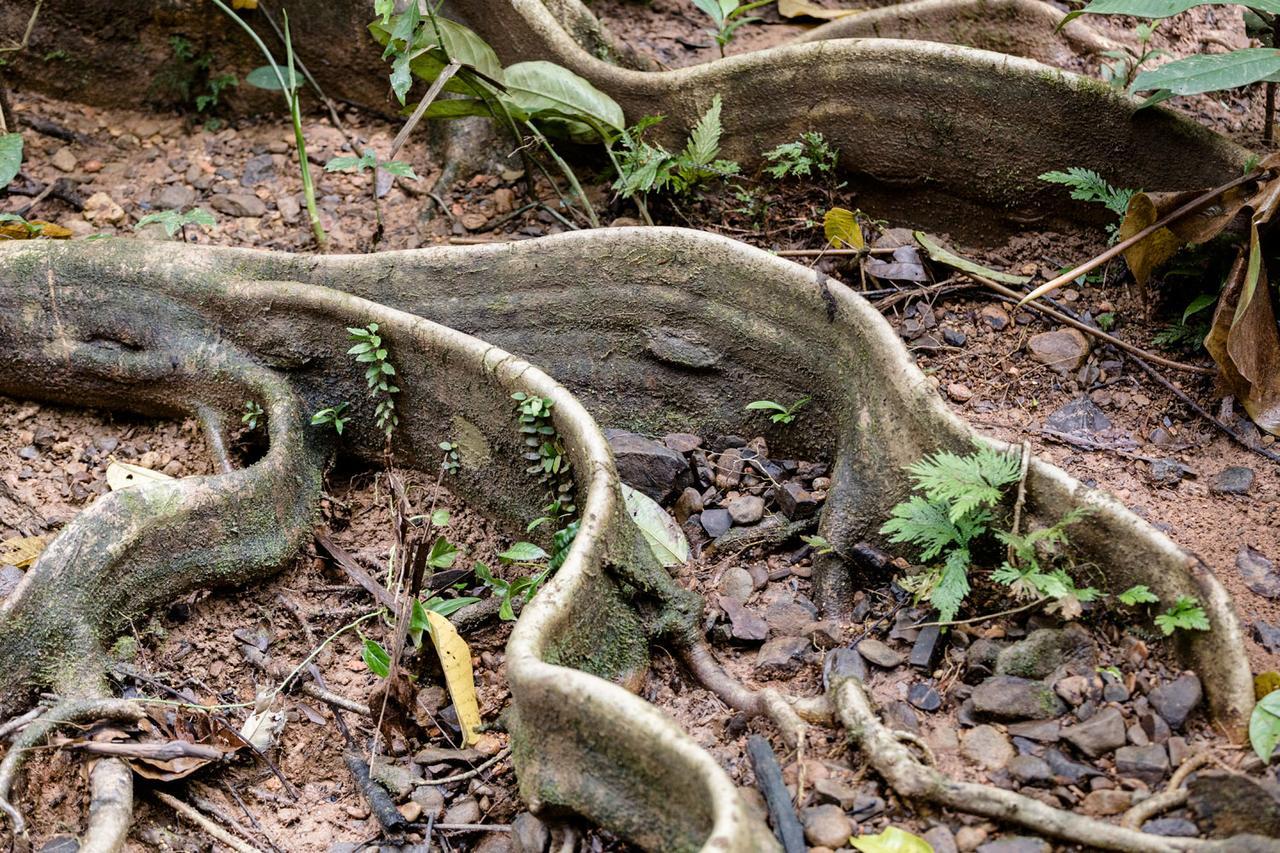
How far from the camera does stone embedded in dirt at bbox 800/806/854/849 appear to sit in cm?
336

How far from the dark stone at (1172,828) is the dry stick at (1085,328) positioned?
2.19 metres

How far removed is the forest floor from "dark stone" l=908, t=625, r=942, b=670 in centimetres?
1

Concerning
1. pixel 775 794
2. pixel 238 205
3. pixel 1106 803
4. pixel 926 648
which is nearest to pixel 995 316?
pixel 926 648

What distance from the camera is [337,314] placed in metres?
5.03

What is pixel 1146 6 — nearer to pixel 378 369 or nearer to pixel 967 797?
pixel 967 797

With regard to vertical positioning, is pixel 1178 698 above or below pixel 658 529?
above

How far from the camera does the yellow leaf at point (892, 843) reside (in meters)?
3.24

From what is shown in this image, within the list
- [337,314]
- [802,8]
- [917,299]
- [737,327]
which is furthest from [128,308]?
[802,8]

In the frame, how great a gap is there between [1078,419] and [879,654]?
4.70 ft

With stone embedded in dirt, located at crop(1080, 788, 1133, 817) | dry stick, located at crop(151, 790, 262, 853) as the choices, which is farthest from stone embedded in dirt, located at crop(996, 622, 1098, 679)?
dry stick, located at crop(151, 790, 262, 853)

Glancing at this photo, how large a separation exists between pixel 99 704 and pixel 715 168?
12.0 feet

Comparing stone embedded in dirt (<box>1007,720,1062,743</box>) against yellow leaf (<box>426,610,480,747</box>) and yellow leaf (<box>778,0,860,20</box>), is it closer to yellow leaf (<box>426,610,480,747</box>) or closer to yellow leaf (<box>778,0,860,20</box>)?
yellow leaf (<box>426,610,480,747</box>)

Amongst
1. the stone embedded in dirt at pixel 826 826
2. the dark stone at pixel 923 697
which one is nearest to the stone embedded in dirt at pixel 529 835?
the stone embedded in dirt at pixel 826 826

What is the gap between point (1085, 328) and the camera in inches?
194
